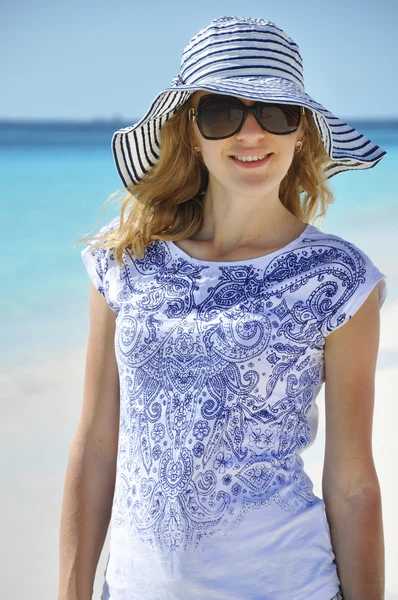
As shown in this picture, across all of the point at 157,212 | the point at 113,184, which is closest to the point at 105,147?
the point at 113,184

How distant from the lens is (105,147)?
13500 mm

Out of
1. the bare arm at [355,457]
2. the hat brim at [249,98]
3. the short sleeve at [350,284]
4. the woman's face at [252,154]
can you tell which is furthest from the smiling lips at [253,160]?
the bare arm at [355,457]

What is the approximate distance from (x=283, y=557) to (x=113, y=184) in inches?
333

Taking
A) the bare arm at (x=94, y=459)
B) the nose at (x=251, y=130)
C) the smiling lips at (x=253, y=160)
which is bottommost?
the bare arm at (x=94, y=459)

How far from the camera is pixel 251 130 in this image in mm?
1788

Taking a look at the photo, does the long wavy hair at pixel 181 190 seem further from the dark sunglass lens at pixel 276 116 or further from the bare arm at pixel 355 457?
the bare arm at pixel 355 457

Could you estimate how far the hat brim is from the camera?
69.3 inches

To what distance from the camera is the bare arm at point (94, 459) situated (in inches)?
71.7

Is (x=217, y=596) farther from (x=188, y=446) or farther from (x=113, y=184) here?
(x=113, y=184)

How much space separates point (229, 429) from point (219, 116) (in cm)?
61

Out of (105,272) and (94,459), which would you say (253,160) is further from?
(94,459)

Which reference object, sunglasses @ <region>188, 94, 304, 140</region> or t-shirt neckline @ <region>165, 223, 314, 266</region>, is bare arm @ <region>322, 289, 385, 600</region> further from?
sunglasses @ <region>188, 94, 304, 140</region>

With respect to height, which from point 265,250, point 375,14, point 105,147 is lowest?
point 265,250

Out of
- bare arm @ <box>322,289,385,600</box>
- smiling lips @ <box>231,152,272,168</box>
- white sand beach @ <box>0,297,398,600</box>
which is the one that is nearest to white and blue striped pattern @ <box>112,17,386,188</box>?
smiling lips @ <box>231,152,272,168</box>
